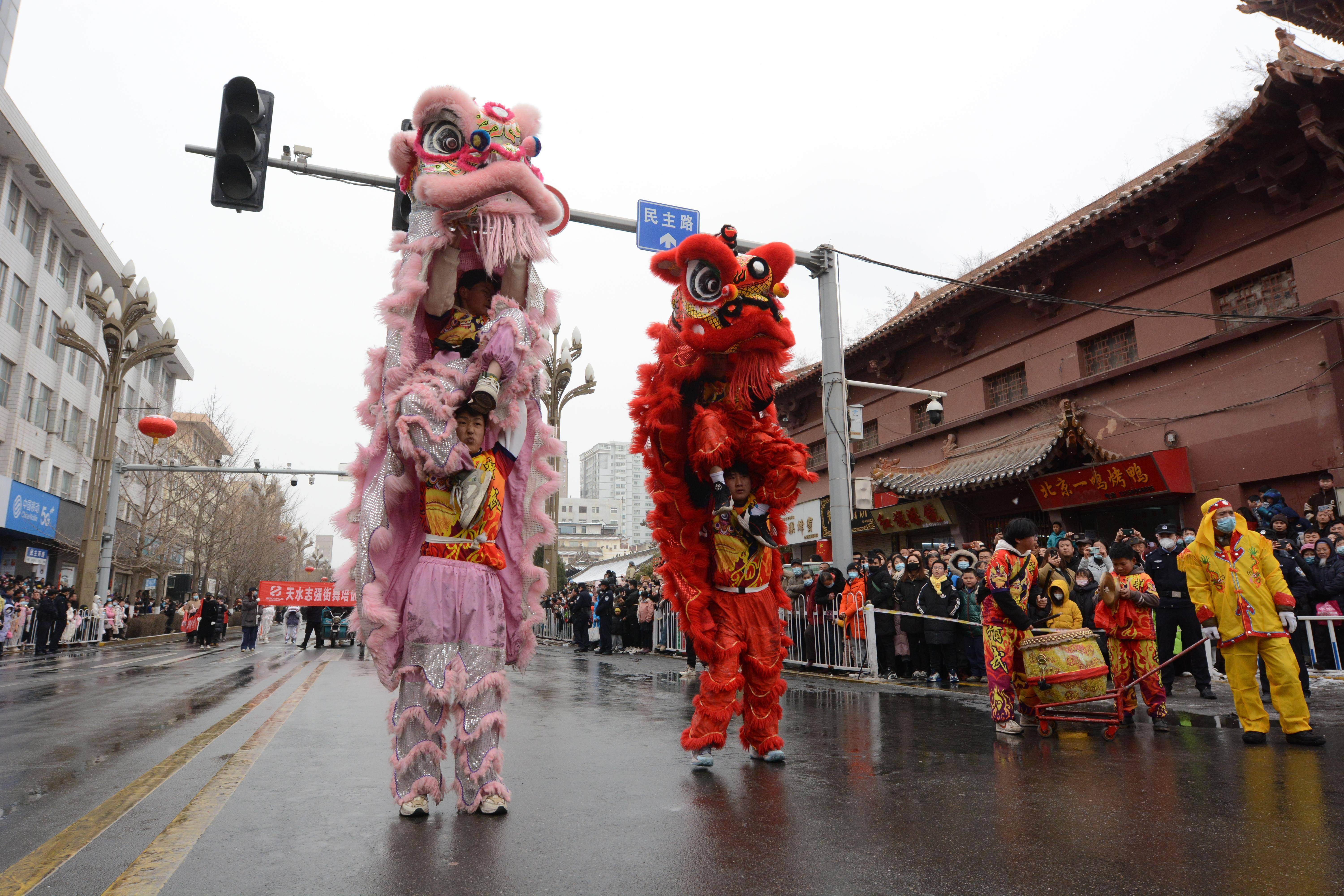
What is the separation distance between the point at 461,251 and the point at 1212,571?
18.1 feet

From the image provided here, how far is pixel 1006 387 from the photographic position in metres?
17.0

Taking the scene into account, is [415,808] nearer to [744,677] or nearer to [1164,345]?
[744,677]

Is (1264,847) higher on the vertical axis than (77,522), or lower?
lower

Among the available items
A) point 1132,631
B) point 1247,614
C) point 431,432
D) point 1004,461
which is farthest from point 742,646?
point 1004,461

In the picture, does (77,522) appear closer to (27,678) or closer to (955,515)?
(27,678)

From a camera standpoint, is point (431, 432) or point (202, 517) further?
point (202, 517)

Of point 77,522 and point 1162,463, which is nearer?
point 1162,463

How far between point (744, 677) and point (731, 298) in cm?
220

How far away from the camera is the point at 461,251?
3980 mm

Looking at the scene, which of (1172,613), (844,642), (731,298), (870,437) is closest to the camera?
(731,298)

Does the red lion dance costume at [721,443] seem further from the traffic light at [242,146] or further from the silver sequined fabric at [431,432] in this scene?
the traffic light at [242,146]

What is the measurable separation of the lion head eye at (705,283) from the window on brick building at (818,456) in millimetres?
18365

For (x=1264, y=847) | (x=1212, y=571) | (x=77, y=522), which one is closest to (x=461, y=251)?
(x=1264, y=847)

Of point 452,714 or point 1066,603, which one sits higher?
point 1066,603
